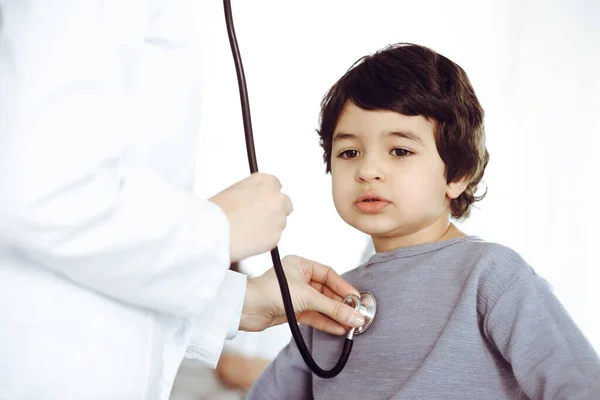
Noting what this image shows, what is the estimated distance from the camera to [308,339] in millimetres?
1245

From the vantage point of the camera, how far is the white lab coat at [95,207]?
0.59 m

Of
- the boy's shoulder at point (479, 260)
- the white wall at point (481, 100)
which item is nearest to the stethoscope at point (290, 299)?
the boy's shoulder at point (479, 260)

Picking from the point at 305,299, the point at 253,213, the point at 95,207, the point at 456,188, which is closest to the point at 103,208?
the point at 95,207

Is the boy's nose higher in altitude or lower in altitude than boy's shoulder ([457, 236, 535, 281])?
higher

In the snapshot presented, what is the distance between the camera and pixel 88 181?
2.03 feet

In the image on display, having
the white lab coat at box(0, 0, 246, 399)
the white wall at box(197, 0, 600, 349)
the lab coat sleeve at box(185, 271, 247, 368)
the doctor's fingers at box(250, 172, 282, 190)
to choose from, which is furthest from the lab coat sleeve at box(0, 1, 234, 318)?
the white wall at box(197, 0, 600, 349)

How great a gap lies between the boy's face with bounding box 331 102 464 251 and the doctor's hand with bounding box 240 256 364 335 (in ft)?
0.39

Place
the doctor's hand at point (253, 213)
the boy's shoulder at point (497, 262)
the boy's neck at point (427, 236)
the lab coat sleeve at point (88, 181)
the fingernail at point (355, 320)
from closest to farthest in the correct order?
the lab coat sleeve at point (88, 181) < the doctor's hand at point (253, 213) < the boy's shoulder at point (497, 262) < the fingernail at point (355, 320) < the boy's neck at point (427, 236)

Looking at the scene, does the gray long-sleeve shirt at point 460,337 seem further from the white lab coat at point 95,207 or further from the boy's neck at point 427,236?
the white lab coat at point 95,207

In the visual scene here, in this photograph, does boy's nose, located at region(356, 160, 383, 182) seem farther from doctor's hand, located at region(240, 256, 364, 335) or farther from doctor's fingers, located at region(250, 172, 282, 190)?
doctor's fingers, located at region(250, 172, 282, 190)

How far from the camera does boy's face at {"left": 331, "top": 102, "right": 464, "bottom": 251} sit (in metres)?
1.13

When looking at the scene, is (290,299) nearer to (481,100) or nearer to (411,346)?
(411,346)

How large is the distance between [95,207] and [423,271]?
0.65m

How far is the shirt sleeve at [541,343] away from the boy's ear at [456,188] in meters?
0.28
